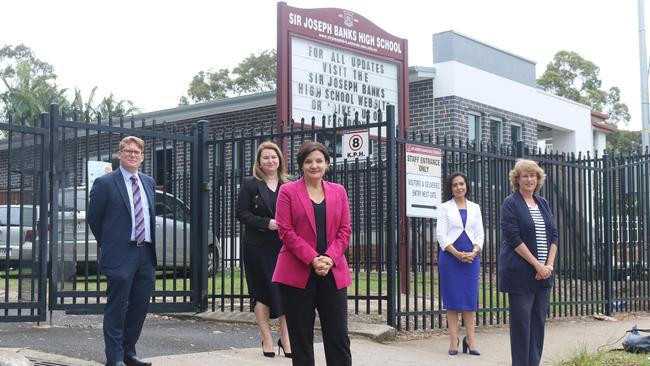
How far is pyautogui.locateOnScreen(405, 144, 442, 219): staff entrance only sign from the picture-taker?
9008mm

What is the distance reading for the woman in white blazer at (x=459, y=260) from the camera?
8.09 m

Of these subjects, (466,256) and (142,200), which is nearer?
(142,200)

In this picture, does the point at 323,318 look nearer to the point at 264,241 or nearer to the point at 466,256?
the point at 264,241

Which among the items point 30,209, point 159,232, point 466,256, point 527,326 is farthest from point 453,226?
point 30,209

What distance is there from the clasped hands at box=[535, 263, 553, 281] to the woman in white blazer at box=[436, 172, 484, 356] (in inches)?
56.3

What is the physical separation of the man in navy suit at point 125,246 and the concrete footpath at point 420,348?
429 millimetres

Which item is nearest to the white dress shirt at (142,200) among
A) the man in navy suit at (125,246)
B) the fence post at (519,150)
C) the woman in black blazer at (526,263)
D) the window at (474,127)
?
the man in navy suit at (125,246)

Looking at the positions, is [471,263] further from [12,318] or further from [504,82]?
[504,82]

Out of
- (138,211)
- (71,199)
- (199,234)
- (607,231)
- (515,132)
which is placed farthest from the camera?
(515,132)

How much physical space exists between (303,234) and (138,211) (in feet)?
5.68

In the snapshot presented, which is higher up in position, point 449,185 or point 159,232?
point 449,185

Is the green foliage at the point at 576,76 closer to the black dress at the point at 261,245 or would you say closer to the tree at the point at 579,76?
the tree at the point at 579,76

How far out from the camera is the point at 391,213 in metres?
8.74

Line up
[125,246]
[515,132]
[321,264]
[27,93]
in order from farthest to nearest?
[27,93] < [515,132] < [125,246] < [321,264]
